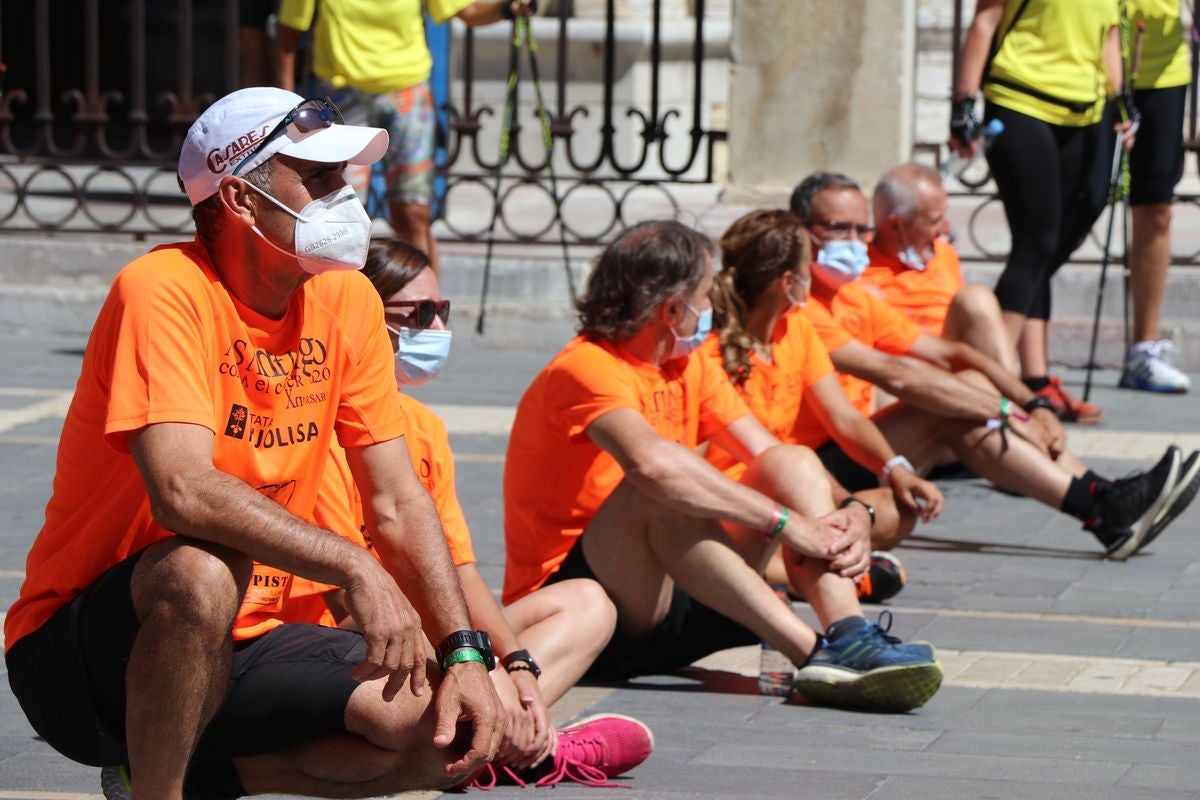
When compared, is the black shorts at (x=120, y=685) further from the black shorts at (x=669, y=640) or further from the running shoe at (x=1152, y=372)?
the running shoe at (x=1152, y=372)

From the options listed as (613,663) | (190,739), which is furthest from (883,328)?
(190,739)

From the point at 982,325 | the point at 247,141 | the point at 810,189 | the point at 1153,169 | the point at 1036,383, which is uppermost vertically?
the point at 247,141

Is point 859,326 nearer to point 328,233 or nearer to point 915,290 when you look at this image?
point 915,290

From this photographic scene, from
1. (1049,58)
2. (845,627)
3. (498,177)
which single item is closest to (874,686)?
(845,627)

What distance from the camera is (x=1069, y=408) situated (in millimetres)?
8859

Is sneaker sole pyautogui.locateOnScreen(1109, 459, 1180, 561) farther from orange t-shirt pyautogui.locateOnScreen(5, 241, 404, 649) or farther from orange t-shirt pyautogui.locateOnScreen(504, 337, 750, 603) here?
orange t-shirt pyautogui.locateOnScreen(5, 241, 404, 649)

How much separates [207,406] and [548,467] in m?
1.94

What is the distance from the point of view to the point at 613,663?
5.25m

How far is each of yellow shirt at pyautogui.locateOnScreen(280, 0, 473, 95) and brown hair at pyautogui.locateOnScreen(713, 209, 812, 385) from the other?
3467 mm

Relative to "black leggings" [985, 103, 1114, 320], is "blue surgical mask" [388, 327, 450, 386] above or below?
above

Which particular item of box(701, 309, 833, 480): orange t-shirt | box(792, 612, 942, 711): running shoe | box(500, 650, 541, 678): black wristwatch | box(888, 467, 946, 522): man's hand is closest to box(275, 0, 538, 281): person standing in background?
box(701, 309, 833, 480): orange t-shirt

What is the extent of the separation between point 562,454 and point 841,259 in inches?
73.7

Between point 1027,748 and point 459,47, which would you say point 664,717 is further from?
point 459,47

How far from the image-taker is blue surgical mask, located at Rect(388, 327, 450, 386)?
15.1 feet
